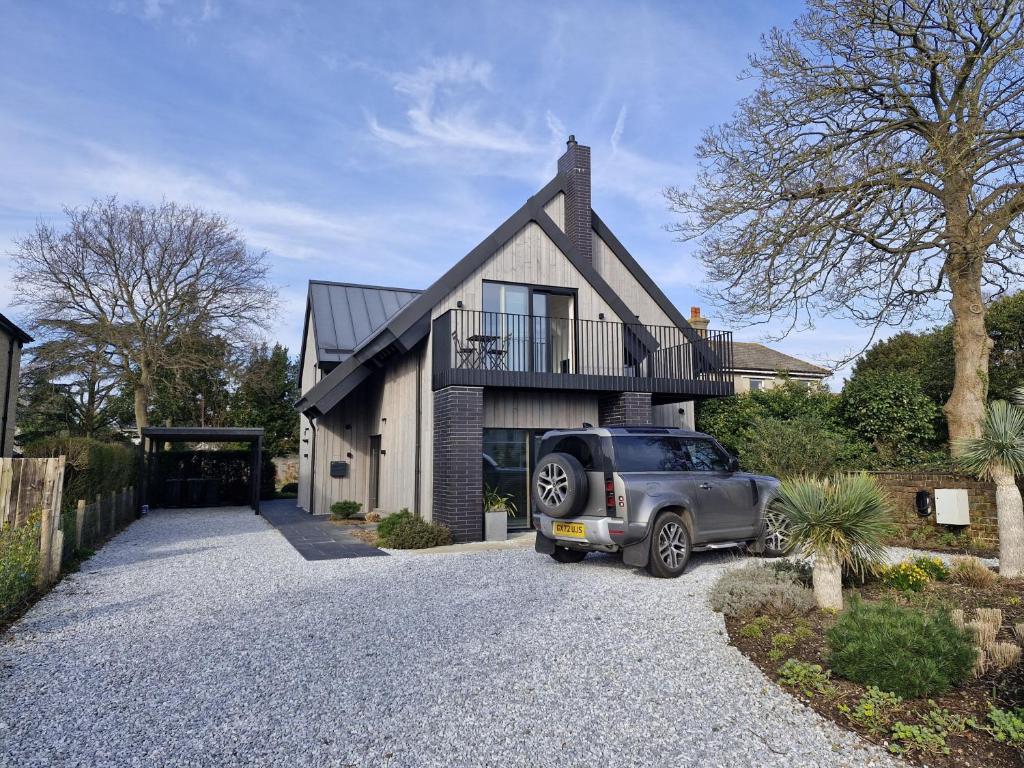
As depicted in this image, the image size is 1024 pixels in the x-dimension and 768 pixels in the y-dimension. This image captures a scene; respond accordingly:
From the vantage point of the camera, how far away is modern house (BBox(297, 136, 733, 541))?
38.2 ft

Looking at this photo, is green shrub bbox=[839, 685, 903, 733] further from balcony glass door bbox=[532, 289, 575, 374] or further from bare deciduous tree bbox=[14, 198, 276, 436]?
bare deciduous tree bbox=[14, 198, 276, 436]

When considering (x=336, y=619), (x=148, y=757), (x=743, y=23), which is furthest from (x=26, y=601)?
(x=743, y=23)

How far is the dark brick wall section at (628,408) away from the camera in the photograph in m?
12.6

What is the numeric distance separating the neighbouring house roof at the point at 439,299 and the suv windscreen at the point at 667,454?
18.3 feet

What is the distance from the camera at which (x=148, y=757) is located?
3.34 m

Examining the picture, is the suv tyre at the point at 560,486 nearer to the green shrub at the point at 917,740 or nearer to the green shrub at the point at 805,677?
the green shrub at the point at 805,677

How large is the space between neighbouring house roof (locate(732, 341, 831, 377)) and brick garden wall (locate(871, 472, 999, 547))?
60.6ft

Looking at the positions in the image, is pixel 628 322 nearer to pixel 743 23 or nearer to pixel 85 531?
pixel 743 23

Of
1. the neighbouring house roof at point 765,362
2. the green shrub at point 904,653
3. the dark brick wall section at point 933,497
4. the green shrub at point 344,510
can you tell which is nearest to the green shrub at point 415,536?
the green shrub at point 344,510

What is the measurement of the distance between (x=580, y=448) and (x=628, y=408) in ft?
14.9

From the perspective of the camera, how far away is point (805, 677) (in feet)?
14.0

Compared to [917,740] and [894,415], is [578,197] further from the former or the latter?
[917,740]

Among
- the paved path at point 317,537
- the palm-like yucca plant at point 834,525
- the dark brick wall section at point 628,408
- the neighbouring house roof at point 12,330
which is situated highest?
the neighbouring house roof at point 12,330

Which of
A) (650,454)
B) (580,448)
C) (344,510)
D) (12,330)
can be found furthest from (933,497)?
(12,330)
